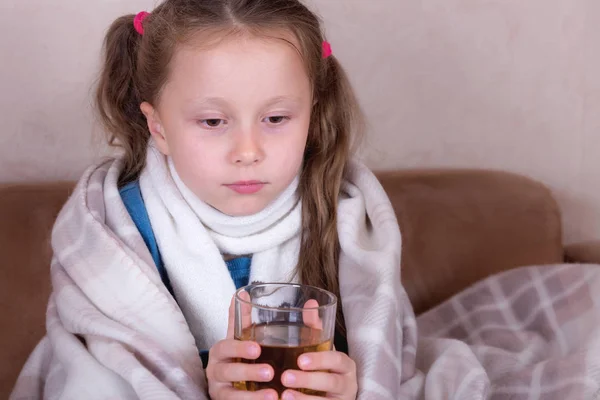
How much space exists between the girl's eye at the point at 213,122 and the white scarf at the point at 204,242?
15cm

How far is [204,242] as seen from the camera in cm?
130

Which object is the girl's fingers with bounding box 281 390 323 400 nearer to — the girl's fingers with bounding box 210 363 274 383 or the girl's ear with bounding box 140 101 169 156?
the girl's fingers with bounding box 210 363 274 383

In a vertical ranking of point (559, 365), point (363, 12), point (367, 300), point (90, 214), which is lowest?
point (559, 365)

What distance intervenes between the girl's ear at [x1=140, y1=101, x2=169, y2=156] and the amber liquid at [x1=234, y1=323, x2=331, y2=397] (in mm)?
384

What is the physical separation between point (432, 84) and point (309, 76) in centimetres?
67

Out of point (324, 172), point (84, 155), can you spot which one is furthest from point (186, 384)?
point (84, 155)

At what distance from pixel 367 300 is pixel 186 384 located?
0.30 metres

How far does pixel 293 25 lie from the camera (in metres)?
1.25

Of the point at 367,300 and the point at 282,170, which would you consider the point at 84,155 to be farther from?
the point at 367,300

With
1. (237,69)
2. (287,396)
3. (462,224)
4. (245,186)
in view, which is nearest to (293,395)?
(287,396)

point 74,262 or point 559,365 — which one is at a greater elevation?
point 74,262

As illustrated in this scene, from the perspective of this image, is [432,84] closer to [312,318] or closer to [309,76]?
[309,76]

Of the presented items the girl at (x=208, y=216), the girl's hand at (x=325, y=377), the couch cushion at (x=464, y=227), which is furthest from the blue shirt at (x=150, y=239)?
the couch cushion at (x=464, y=227)

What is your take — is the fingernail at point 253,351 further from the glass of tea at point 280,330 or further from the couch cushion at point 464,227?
the couch cushion at point 464,227
